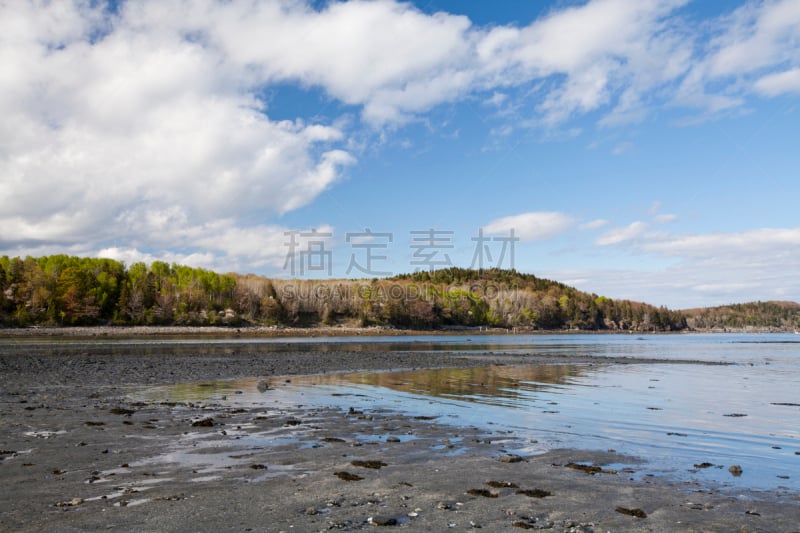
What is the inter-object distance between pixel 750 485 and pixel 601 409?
33.5 feet

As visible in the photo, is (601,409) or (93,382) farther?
(93,382)

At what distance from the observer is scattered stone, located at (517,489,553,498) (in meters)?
9.26

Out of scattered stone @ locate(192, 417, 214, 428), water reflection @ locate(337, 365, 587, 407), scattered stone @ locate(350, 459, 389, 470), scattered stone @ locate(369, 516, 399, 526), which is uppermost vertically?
scattered stone @ locate(369, 516, 399, 526)

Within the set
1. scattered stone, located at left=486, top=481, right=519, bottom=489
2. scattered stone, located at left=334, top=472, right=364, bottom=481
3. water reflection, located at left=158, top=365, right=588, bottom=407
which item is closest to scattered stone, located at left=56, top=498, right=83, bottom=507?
scattered stone, located at left=334, top=472, right=364, bottom=481

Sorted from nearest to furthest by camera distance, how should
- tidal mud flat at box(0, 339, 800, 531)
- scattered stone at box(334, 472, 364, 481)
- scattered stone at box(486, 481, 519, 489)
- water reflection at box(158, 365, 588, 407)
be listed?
tidal mud flat at box(0, 339, 800, 531)
scattered stone at box(486, 481, 519, 489)
scattered stone at box(334, 472, 364, 481)
water reflection at box(158, 365, 588, 407)

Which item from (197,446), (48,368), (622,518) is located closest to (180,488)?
(197,446)

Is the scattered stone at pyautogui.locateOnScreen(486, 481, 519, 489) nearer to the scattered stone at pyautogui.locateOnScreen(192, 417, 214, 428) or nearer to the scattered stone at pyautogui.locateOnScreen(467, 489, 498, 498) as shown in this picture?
the scattered stone at pyautogui.locateOnScreen(467, 489, 498, 498)

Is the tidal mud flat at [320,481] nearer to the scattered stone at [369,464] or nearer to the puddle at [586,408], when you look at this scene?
the scattered stone at [369,464]

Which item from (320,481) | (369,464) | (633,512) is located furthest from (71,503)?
(633,512)

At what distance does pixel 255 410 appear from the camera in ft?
61.9

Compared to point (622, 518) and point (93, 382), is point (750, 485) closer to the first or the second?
point (622, 518)

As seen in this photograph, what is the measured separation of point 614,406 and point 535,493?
13380 mm

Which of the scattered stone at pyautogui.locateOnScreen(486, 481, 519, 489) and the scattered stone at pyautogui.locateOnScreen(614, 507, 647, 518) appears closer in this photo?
the scattered stone at pyautogui.locateOnScreen(614, 507, 647, 518)

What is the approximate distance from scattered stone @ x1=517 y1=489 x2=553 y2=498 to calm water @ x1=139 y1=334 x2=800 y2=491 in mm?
3250
